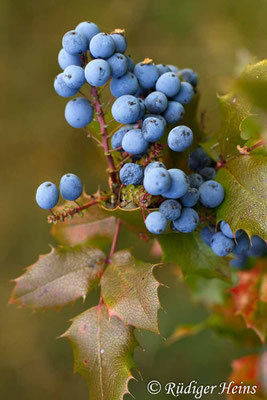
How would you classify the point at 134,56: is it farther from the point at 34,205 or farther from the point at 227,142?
the point at 227,142

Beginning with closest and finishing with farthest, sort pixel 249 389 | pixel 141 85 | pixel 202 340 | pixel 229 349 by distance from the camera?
pixel 141 85
pixel 249 389
pixel 229 349
pixel 202 340

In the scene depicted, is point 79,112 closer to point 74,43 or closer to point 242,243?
point 74,43

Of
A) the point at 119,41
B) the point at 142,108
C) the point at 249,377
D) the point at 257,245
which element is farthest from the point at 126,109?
the point at 249,377

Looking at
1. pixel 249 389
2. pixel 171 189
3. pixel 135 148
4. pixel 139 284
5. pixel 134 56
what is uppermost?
pixel 134 56

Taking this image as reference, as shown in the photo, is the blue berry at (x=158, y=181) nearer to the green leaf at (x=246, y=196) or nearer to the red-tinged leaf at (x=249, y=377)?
the green leaf at (x=246, y=196)

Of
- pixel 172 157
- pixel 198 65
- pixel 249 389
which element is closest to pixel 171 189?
pixel 172 157

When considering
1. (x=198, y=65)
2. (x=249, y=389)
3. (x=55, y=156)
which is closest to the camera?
(x=249, y=389)

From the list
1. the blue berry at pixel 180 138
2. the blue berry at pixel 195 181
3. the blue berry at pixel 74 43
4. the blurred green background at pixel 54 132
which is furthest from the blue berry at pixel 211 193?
the blurred green background at pixel 54 132
